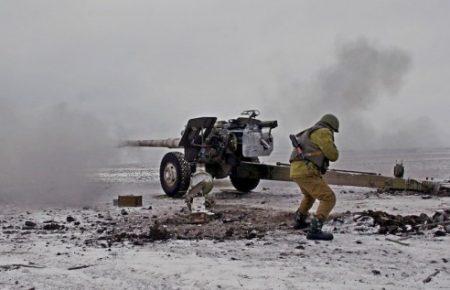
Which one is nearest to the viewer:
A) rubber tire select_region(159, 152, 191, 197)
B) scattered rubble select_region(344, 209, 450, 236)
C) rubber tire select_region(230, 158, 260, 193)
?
scattered rubble select_region(344, 209, 450, 236)

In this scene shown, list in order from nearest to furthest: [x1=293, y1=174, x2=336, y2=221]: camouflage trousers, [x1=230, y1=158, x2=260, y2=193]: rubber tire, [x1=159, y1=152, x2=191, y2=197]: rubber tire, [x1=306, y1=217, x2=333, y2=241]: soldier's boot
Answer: [x1=306, y1=217, x2=333, y2=241]: soldier's boot, [x1=293, y1=174, x2=336, y2=221]: camouflage trousers, [x1=159, y1=152, x2=191, y2=197]: rubber tire, [x1=230, y1=158, x2=260, y2=193]: rubber tire

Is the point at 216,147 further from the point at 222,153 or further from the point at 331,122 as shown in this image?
the point at 331,122

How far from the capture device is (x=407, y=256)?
5922 millimetres

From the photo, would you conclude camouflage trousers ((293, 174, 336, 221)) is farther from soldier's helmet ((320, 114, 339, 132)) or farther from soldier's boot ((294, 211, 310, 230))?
soldier's helmet ((320, 114, 339, 132))

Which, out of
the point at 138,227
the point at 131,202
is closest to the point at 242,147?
the point at 131,202

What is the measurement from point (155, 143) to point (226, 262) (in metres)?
9.94

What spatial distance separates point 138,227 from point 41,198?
4697mm

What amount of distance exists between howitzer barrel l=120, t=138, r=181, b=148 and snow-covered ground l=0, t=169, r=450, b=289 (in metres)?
6.31

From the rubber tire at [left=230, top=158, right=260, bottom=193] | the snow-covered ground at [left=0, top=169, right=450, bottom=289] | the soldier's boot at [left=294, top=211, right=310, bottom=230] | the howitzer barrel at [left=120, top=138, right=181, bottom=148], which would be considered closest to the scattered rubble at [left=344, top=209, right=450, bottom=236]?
the snow-covered ground at [left=0, top=169, right=450, bottom=289]

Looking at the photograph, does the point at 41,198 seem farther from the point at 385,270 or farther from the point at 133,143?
the point at 385,270

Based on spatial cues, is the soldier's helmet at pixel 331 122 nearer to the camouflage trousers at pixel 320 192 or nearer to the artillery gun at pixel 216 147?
the camouflage trousers at pixel 320 192

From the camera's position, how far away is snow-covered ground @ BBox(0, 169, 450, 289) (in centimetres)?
496

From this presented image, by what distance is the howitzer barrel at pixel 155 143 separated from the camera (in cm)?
1429

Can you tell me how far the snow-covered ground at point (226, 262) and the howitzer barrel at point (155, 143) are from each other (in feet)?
20.7
